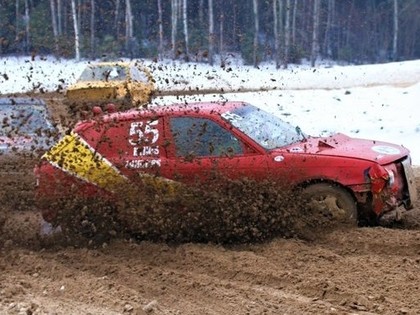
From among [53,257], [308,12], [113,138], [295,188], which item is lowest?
[53,257]

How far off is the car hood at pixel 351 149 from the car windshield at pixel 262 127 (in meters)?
0.14

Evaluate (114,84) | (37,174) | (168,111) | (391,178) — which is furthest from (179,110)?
(114,84)

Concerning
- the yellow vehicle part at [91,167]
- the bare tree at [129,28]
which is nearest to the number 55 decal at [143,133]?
the yellow vehicle part at [91,167]

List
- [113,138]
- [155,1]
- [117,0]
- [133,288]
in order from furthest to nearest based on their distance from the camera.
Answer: [155,1] < [117,0] < [113,138] < [133,288]

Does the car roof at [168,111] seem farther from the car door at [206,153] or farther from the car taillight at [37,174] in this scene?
the car taillight at [37,174]

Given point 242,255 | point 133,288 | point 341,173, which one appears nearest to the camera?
point 133,288

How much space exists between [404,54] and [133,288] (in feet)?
164

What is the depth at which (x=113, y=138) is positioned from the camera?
7773 millimetres

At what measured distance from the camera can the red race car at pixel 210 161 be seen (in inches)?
289

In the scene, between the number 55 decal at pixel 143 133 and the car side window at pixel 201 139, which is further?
the number 55 decal at pixel 143 133

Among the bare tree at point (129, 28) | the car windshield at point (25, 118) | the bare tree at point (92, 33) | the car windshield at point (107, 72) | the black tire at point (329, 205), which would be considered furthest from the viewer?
the bare tree at point (92, 33)

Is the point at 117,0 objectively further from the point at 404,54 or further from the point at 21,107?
the point at 21,107

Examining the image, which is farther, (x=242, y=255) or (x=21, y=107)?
(x=21, y=107)

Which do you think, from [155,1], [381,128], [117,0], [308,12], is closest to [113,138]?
[381,128]
